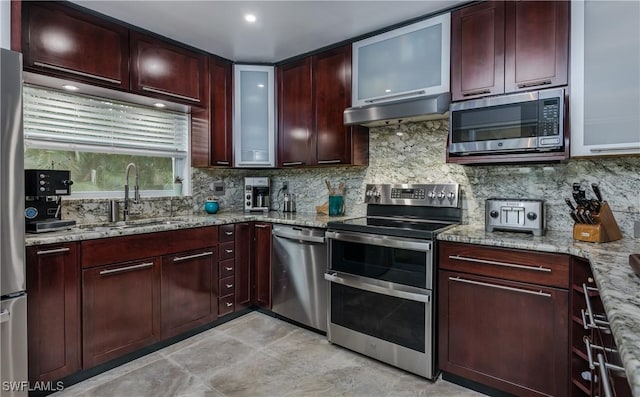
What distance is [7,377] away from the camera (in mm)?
1715

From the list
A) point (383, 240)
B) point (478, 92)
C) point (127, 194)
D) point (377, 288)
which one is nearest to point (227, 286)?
point (127, 194)

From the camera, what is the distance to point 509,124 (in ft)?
7.00

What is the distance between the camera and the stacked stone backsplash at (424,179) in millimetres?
2150

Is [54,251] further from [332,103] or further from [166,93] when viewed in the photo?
[332,103]

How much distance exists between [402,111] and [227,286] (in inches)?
82.8

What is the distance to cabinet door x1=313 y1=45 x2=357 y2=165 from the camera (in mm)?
3027

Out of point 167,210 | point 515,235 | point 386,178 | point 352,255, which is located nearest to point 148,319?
point 167,210

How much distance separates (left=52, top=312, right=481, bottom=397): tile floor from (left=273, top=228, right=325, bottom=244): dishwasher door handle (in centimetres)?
80

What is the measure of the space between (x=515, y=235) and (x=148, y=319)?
255 centimetres

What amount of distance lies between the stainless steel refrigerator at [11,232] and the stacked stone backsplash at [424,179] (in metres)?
0.96

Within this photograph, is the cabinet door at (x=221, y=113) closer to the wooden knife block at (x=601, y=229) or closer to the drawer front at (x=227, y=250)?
the drawer front at (x=227, y=250)

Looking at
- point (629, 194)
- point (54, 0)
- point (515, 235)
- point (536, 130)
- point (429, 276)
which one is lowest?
point (429, 276)

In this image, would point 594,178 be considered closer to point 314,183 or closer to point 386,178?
point 386,178

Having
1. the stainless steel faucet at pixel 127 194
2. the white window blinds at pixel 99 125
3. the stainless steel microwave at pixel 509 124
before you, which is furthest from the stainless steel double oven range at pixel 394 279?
the white window blinds at pixel 99 125
